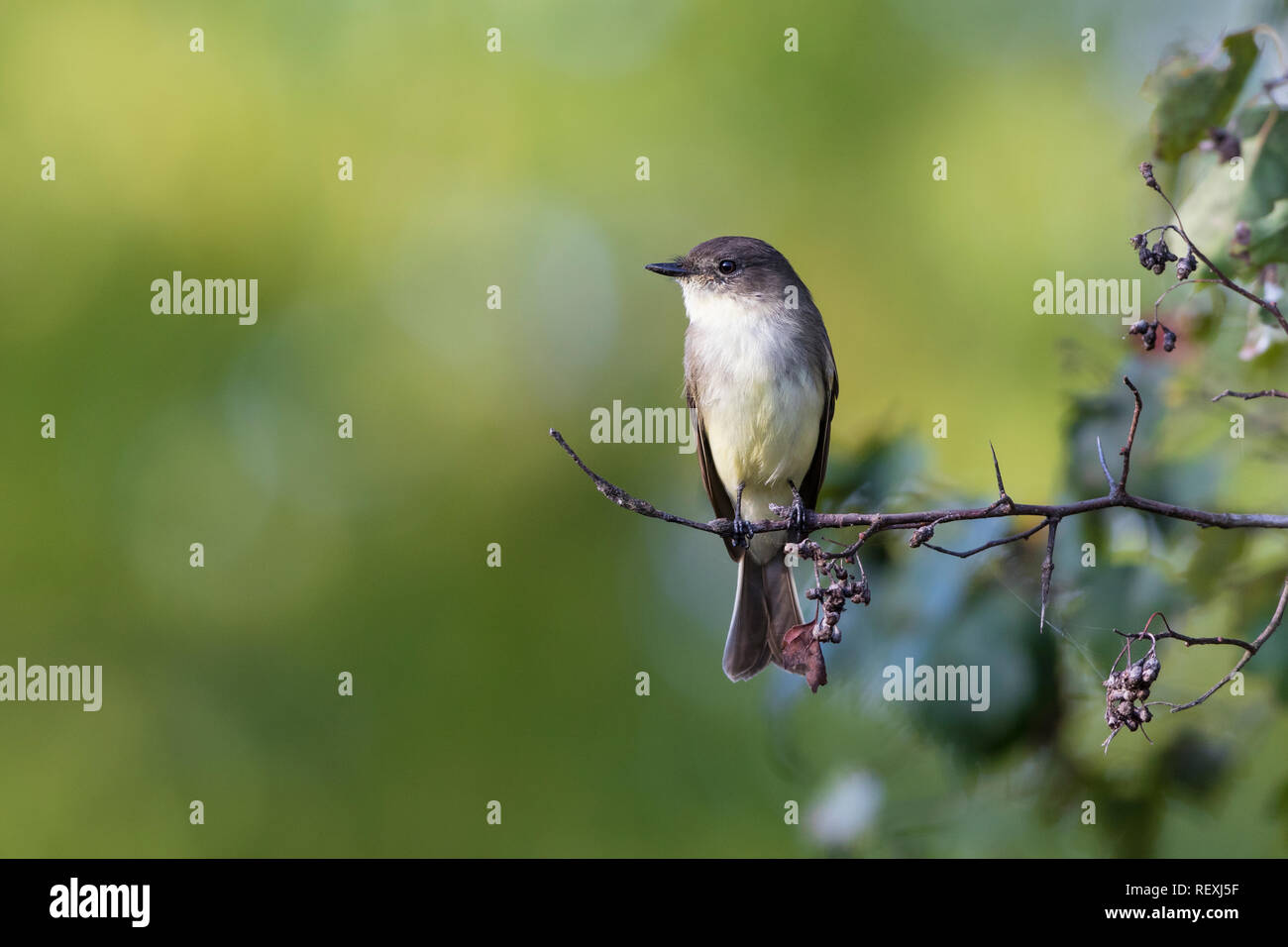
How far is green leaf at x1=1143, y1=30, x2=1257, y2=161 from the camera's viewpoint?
2.85 metres

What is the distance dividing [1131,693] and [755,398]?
8.58 ft

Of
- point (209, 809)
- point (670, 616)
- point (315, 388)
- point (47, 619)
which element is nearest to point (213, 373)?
point (315, 388)

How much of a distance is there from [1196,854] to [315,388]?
6.49 meters

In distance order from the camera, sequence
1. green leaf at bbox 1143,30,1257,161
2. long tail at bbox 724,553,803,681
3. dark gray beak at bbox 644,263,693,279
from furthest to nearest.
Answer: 1. dark gray beak at bbox 644,263,693,279
2. long tail at bbox 724,553,803,681
3. green leaf at bbox 1143,30,1257,161

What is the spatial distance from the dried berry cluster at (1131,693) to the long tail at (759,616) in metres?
2.04

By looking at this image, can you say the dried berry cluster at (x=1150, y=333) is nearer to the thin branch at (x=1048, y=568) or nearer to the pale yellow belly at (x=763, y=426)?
the thin branch at (x=1048, y=568)

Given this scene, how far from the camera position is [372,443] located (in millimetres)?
8031

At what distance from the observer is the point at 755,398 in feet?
15.6

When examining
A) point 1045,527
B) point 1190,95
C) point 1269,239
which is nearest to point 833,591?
point 1045,527

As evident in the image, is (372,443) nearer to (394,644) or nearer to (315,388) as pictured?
(315,388)

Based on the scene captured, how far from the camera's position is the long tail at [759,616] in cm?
473

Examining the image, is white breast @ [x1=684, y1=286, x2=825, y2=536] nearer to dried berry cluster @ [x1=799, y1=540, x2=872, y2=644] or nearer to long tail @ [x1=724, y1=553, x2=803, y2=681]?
long tail @ [x1=724, y1=553, x2=803, y2=681]

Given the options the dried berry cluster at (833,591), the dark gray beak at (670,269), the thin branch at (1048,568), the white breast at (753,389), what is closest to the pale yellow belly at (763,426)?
the white breast at (753,389)

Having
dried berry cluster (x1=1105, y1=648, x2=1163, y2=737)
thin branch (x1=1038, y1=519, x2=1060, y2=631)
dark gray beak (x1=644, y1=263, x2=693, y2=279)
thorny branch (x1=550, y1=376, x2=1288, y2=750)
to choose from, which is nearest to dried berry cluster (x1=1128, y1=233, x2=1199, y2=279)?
thorny branch (x1=550, y1=376, x2=1288, y2=750)
